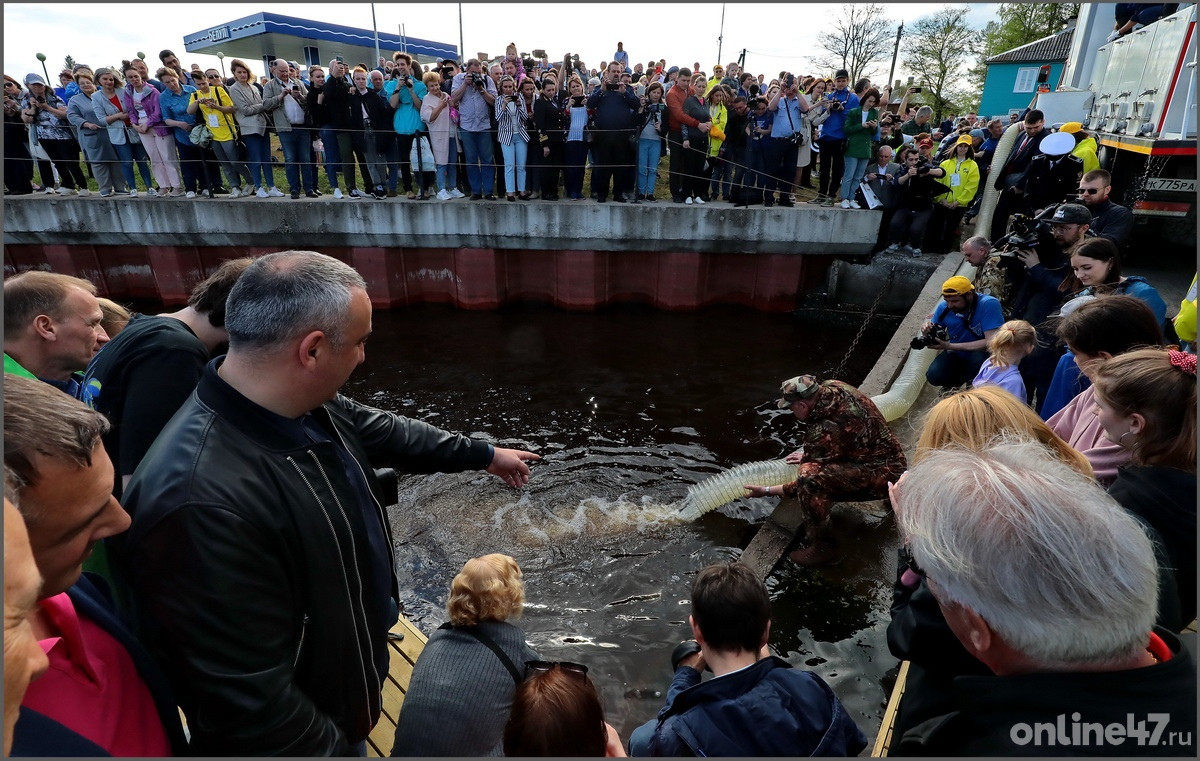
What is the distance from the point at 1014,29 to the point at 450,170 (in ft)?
126

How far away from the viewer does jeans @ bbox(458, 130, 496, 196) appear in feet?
35.2

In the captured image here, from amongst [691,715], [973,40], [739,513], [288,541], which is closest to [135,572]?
[288,541]

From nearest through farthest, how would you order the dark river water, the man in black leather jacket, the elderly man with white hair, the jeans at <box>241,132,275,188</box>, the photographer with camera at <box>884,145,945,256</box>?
the elderly man with white hair < the man in black leather jacket < the dark river water < the photographer with camera at <box>884,145,945,256</box> < the jeans at <box>241,132,275,188</box>

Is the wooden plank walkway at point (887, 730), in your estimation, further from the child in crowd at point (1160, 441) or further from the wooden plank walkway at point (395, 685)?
the wooden plank walkway at point (395, 685)

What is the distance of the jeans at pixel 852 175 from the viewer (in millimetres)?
10531

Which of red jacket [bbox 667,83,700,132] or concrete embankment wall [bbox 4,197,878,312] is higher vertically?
red jacket [bbox 667,83,700,132]

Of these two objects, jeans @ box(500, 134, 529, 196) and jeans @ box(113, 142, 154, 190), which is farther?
jeans @ box(113, 142, 154, 190)

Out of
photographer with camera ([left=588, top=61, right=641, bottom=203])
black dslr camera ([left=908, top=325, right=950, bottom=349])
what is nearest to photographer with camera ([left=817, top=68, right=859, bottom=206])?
photographer with camera ([left=588, top=61, right=641, bottom=203])

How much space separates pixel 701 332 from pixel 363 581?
9.07m

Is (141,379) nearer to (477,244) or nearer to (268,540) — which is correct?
(268,540)

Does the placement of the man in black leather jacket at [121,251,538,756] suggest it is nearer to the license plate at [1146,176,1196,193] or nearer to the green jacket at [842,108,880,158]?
the license plate at [1146,176,1196,193]

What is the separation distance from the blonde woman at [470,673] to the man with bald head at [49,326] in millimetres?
1978

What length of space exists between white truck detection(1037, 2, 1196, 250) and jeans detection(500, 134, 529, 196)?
9.27 metres

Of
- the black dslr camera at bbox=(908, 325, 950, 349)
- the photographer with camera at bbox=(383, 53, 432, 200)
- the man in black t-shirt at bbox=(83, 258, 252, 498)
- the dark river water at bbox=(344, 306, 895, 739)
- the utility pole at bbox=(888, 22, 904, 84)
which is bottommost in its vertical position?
the dark river water at bbox=(344, 306, 895, 739)
